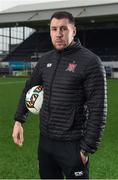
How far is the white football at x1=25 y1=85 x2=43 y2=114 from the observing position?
3988mm

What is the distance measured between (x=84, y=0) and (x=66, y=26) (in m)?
52.6

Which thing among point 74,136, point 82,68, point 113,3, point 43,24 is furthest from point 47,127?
point 43,24

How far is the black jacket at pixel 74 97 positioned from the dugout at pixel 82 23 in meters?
43.4

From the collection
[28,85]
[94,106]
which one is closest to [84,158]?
[94,106]

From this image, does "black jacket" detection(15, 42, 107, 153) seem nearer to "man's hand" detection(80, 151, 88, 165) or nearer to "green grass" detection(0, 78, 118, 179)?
"man's hand" detection(80, 151, 88, 165)

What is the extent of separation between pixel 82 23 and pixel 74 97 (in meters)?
51.7

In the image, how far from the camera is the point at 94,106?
351 centimetres

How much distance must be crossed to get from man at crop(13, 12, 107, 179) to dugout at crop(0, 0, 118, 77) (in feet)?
142

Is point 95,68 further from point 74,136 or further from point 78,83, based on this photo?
point 74,136

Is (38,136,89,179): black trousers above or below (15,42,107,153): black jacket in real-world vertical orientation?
below

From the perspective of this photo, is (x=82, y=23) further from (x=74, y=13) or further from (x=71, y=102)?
(x=71, y=102)

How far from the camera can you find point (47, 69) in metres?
3.81

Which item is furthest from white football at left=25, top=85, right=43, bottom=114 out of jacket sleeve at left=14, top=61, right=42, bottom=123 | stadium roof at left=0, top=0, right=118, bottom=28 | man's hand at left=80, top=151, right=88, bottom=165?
stadium roof at left=0, top=0, right=118, bottom=28

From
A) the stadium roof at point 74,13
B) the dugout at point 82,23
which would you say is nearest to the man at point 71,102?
the dugout at point 82,23
